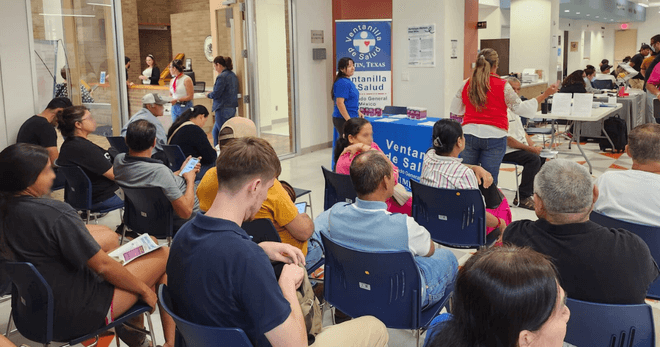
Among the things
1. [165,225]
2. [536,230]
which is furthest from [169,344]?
[536,230]

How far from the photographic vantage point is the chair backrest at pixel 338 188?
3.64m

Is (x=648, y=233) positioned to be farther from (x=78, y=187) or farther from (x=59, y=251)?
(x=78, y=187)

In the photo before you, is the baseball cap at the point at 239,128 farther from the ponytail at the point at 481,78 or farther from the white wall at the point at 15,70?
the white wall at the point at 15,70

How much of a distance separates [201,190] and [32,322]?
3.15ft

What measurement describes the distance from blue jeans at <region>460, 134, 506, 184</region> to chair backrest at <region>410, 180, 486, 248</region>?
1.80 meters

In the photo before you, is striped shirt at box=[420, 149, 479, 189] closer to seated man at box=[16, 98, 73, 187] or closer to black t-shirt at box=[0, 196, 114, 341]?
black t-shirt at box=[0, 196, 114, 341]

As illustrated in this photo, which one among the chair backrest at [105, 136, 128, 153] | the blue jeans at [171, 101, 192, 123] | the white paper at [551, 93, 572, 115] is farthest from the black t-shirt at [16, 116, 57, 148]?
the white paper at [551, 93, 572, 115]

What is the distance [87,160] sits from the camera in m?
4.15

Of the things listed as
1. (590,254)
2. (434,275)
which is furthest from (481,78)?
(590,254)

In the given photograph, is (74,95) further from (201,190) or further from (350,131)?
(201,190)

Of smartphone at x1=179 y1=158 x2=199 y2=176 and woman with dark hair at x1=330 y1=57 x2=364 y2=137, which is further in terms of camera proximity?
woman with dark hair at x1=330 y1=57 x2=364 y2=137

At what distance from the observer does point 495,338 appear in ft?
3.70

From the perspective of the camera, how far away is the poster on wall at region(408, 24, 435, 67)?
740 cm

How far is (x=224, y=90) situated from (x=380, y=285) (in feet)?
19.3
